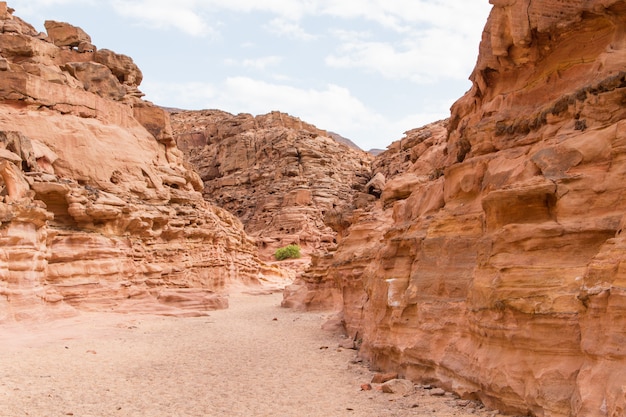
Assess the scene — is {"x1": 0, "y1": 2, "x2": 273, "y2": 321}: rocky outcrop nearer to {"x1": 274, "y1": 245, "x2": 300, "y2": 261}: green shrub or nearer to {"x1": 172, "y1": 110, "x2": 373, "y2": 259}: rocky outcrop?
{"x1": 274, "y1": 245, "x2": 300, "y2": 261}: green shrub

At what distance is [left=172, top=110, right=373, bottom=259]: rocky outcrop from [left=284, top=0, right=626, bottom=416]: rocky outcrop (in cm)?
3721

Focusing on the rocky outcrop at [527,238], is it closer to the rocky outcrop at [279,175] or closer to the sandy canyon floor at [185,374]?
the sandy canyon floor at [185,374]

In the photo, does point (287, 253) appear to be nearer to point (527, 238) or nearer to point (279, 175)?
point (279, 175)

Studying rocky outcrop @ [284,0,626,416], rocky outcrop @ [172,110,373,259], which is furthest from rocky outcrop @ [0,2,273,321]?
rocky outcrop @ [172,110,373,259]

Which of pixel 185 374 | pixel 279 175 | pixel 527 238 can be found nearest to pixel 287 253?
pixel 279 175

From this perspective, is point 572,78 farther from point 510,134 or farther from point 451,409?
point 451,409

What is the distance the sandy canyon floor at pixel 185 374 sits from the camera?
6914 mm

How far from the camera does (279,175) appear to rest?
54.2 m

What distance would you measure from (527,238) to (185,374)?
6.26 m

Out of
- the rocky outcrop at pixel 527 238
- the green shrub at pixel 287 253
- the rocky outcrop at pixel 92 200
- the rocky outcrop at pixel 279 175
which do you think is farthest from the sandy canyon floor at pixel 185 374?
the rocky outcrop at pixel 279 175

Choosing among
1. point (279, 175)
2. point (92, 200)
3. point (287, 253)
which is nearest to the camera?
point (92, 200)

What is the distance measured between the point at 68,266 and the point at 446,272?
1281cm

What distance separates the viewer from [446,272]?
7547mm

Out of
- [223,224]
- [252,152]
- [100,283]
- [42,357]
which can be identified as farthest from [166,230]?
[252,152]
